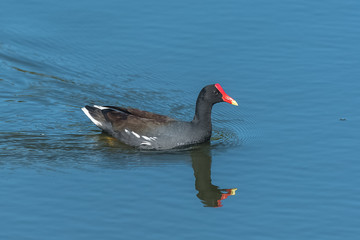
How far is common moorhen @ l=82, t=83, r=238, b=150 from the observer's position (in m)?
13.0

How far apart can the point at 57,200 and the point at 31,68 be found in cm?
554

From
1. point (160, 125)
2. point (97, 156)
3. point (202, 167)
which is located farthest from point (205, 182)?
point (97, 156)

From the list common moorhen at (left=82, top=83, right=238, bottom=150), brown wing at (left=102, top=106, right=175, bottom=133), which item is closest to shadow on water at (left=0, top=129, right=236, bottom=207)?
common moorhen at (left=82, top=83, right=238, bottom=150)

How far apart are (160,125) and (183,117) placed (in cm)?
121

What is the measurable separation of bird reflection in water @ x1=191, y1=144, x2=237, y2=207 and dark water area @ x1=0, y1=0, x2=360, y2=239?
0.03 meters

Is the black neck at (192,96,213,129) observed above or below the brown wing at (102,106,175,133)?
above

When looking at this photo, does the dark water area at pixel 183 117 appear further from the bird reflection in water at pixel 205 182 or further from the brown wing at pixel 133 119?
the brown wing at pixel 133 119

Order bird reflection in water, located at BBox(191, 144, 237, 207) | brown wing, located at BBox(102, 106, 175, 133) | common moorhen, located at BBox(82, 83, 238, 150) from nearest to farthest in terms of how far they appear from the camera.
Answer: bird reflection in water, located at BBox(191, 144, 237, 207), common moorhen, located at BBox(82, 83, 238, 150), brown wing, located at BBox(102, 106, 175, 133)

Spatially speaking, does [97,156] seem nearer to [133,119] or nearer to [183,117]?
[133,119]

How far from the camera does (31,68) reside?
1556 cm

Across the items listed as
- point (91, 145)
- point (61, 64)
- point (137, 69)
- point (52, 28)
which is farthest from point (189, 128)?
point (52, 28)

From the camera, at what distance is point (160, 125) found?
1309cm

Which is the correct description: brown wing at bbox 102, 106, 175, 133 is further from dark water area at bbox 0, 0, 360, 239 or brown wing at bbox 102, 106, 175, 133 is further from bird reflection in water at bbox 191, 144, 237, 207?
bird reflection in water at bbox 191, 144, 237, 207

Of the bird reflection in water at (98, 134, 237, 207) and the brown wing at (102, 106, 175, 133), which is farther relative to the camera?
the brown wing at (102, 106, 175, 133)
